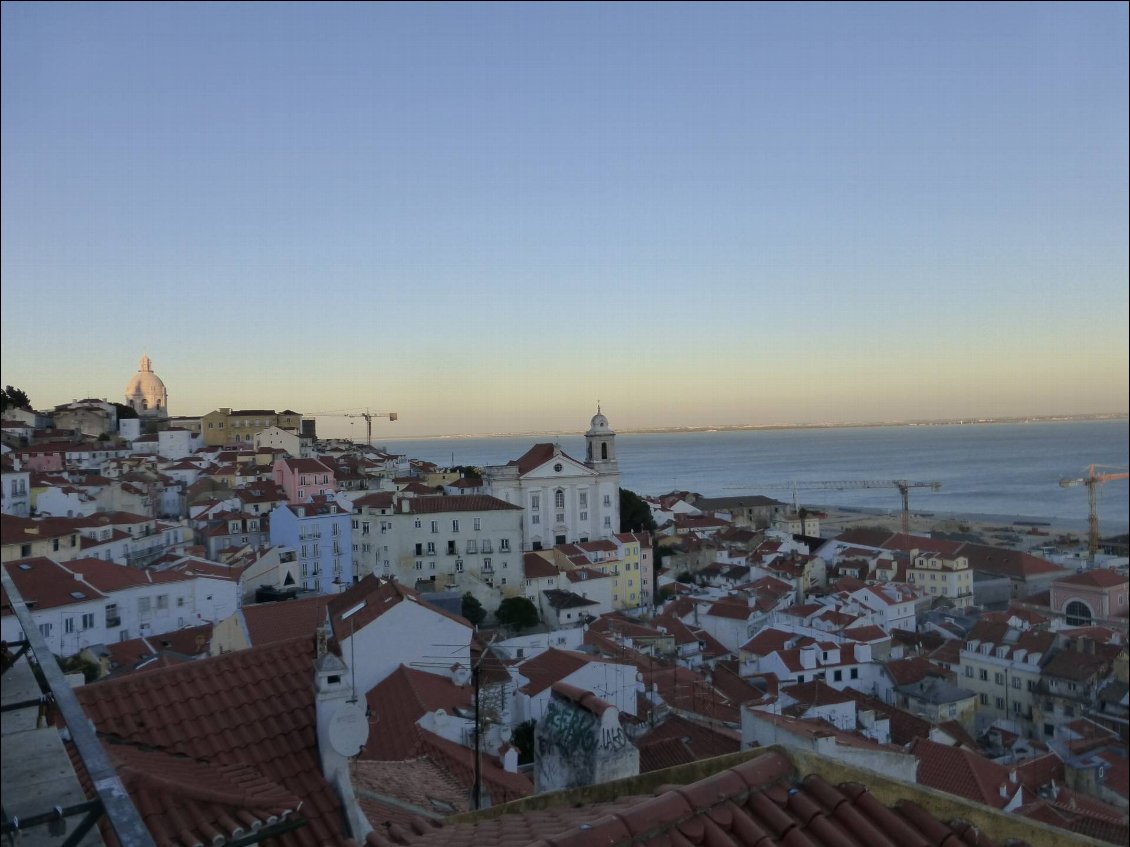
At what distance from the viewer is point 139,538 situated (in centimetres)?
1238

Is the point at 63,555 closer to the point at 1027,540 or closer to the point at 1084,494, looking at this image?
the point at 1027,540

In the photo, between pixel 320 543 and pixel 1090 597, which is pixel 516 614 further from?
pixel 1090 597

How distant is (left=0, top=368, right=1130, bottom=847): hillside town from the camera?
Answer: 152 centimetres

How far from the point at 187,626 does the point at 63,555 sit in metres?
1.83

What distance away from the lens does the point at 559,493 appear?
70.2 ft

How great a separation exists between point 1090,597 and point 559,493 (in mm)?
11656

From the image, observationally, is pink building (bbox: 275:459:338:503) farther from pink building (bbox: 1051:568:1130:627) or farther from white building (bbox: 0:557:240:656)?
pink building (bbox: 1051:568:1130:627)

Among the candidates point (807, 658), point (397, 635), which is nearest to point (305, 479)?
point (807, 658)

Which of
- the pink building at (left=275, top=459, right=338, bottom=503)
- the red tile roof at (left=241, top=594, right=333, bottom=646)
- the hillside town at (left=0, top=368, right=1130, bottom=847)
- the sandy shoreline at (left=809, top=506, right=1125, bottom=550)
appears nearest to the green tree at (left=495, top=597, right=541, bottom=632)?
the hillside town at (left=0, top=368, right=1130, bottom=847)

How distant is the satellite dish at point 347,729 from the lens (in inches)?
88.7

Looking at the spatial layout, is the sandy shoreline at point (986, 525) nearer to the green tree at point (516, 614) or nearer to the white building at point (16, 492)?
the green tree at point (516, 614)

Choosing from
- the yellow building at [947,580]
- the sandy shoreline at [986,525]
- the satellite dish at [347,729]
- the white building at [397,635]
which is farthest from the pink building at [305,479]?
the sandy shoreline at [986,525]

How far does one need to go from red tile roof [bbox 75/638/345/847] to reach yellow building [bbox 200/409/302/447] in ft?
67.5

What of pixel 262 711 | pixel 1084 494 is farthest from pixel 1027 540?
pixel 262 711
